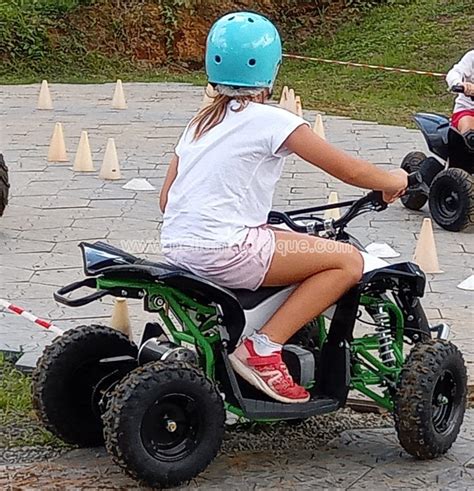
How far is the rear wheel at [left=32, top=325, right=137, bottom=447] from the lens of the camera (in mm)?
4301

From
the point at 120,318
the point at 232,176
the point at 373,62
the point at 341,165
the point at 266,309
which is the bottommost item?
the point at 120,318

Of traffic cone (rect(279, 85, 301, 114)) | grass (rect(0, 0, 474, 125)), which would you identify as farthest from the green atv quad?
grass (rect(0, 0, 474, 125))

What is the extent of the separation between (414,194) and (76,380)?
5275 mm

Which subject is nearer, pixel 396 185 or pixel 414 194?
pixel 396 185

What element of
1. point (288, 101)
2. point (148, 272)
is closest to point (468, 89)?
point (148, 272)

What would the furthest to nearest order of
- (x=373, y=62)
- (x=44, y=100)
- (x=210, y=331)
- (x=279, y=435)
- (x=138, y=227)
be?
(x=373, y=62) → (x=44, y=100) → (x=138, y=227) → (x=279, y=435) → (x=210, y=331)

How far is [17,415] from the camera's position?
15.8 ft

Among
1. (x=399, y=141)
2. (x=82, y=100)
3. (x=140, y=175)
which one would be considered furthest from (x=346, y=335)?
(x=82, y=100)

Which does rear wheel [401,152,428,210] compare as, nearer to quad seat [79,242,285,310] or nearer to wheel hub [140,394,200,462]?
quad seat [79,242,285,310]

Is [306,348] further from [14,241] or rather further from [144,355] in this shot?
[14,241]

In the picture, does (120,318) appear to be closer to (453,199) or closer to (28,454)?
(28,454)

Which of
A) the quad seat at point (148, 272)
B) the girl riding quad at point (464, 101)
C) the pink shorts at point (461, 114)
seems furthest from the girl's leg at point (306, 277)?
the pink shorts at point (461, 114)

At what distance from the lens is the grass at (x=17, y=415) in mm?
4567

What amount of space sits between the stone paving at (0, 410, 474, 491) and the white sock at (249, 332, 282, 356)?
461 millimetres
